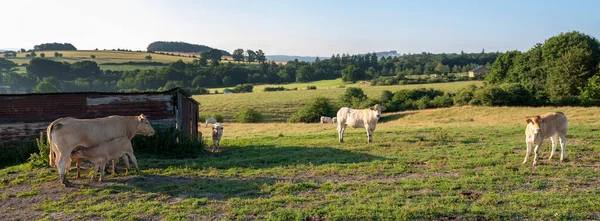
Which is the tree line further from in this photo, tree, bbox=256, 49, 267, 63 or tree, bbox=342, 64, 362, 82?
tree, bbox=256, 49, 267, 63

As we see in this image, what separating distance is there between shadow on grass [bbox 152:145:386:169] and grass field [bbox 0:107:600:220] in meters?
0.03

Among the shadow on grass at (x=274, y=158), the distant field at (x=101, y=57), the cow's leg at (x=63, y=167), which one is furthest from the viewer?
the distant field at (x=101, y=57)

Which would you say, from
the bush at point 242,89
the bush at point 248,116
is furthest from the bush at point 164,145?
the bush at point 242,89

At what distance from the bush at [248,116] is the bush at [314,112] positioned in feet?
15.0

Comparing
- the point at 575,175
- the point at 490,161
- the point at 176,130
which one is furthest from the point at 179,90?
the point at 575,175

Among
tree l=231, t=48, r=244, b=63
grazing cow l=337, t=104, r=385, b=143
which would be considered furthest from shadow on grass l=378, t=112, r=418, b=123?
tree l=231, t=48, r=244, b=63

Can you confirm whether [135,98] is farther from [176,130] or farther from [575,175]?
[575,175]

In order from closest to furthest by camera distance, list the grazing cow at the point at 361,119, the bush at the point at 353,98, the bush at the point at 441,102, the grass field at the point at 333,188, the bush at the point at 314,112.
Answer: the grass field at the point at 333,188
the grazing cow at the point at 361,119
the bush at the point at 314,112
the bush at the point at 441,102
the bush at the point at 353,98

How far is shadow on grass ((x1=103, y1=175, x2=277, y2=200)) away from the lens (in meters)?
8.61

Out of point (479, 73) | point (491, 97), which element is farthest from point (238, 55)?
point (491, 97)

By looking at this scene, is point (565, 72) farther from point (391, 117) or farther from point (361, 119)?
point (361, 119)

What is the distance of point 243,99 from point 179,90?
54.5 metres

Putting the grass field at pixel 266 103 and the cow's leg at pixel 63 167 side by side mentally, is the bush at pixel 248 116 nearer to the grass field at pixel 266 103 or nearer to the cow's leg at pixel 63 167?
Answer: the grass field at pixel 266 103

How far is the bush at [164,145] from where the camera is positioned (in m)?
13.9
